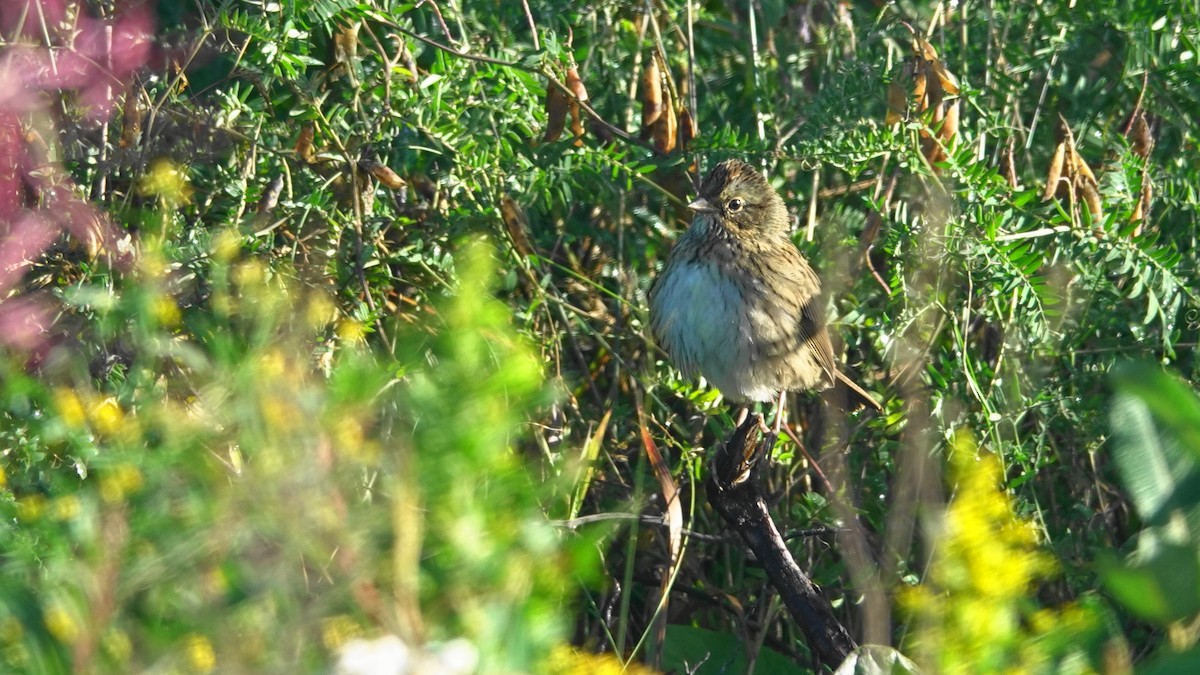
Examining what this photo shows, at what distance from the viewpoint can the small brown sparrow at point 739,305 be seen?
461 cm

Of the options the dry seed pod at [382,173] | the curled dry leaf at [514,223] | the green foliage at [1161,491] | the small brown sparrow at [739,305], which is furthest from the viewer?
the small brown sparrow at [739,305]

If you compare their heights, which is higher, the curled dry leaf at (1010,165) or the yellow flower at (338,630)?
the yellow flower at (338,630)

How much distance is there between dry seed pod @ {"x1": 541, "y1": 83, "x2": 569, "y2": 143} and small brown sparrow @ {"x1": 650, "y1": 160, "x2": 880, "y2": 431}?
0.67m

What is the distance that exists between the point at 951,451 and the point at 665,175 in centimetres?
139

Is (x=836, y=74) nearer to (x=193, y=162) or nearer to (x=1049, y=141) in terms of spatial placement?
(x=1049, y=141)

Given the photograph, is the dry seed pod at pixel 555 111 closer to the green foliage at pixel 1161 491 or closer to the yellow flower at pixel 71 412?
the yellow flower at pixel 71 412

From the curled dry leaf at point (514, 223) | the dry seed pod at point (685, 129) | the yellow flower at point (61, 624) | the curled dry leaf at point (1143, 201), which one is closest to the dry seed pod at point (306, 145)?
the curled dry leaf at point (514, 223)

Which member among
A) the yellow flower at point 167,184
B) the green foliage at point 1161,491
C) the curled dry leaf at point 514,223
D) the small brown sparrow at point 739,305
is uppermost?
the green foliage at point 1161,491

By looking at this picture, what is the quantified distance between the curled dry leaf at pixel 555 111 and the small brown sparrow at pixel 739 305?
0.67 meters

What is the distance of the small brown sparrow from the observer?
4.61 m

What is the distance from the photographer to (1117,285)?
14.2 ft

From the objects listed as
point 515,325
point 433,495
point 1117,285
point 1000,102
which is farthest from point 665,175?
point 433,495

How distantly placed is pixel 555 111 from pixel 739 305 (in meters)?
1.03

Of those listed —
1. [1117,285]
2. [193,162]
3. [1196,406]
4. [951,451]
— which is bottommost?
[951,451]
